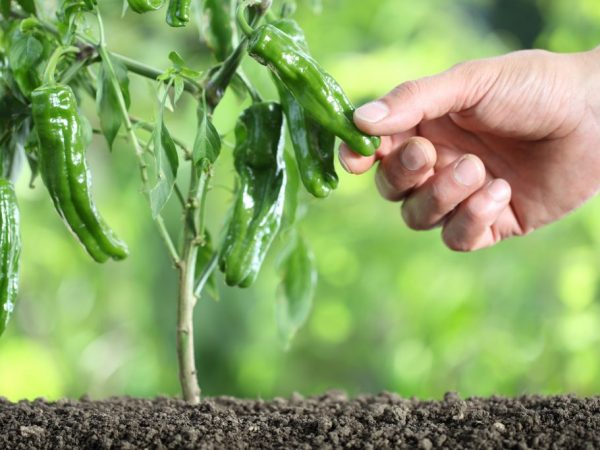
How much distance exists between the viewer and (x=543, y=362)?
3293 mm

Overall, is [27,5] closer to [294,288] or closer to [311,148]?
[311,148]

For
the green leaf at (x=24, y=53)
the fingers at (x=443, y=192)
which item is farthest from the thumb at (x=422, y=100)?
the green leaf at (x=24, y=53)

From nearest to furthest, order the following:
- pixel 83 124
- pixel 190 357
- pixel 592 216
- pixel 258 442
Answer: pixel 258 442 < pixel 83 124 < pixel 190 357 < pixel 592 216

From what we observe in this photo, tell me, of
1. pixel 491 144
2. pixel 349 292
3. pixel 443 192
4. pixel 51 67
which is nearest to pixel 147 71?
pixel 51 67

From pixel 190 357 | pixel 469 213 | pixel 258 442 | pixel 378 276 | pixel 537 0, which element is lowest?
pixel 258 442

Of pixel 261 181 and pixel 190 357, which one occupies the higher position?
pixel 261 181

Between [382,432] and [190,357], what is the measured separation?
0.36 meters

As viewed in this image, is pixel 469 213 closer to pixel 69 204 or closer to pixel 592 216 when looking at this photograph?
pixel 69 204

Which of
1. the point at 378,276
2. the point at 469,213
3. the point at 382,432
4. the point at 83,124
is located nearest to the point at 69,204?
the point at 83,124

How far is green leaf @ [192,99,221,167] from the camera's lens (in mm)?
1182

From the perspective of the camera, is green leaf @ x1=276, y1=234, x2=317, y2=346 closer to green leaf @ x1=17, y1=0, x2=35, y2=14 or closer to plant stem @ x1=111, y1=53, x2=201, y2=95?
A: plant stem @ x1=111, y1=53, x2=201, y2=95

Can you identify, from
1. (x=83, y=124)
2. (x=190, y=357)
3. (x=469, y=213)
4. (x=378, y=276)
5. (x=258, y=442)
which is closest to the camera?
(x=258, y=442)

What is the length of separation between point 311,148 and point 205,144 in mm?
163

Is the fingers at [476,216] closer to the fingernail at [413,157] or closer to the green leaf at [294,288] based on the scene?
the fingernail at [413,157]
